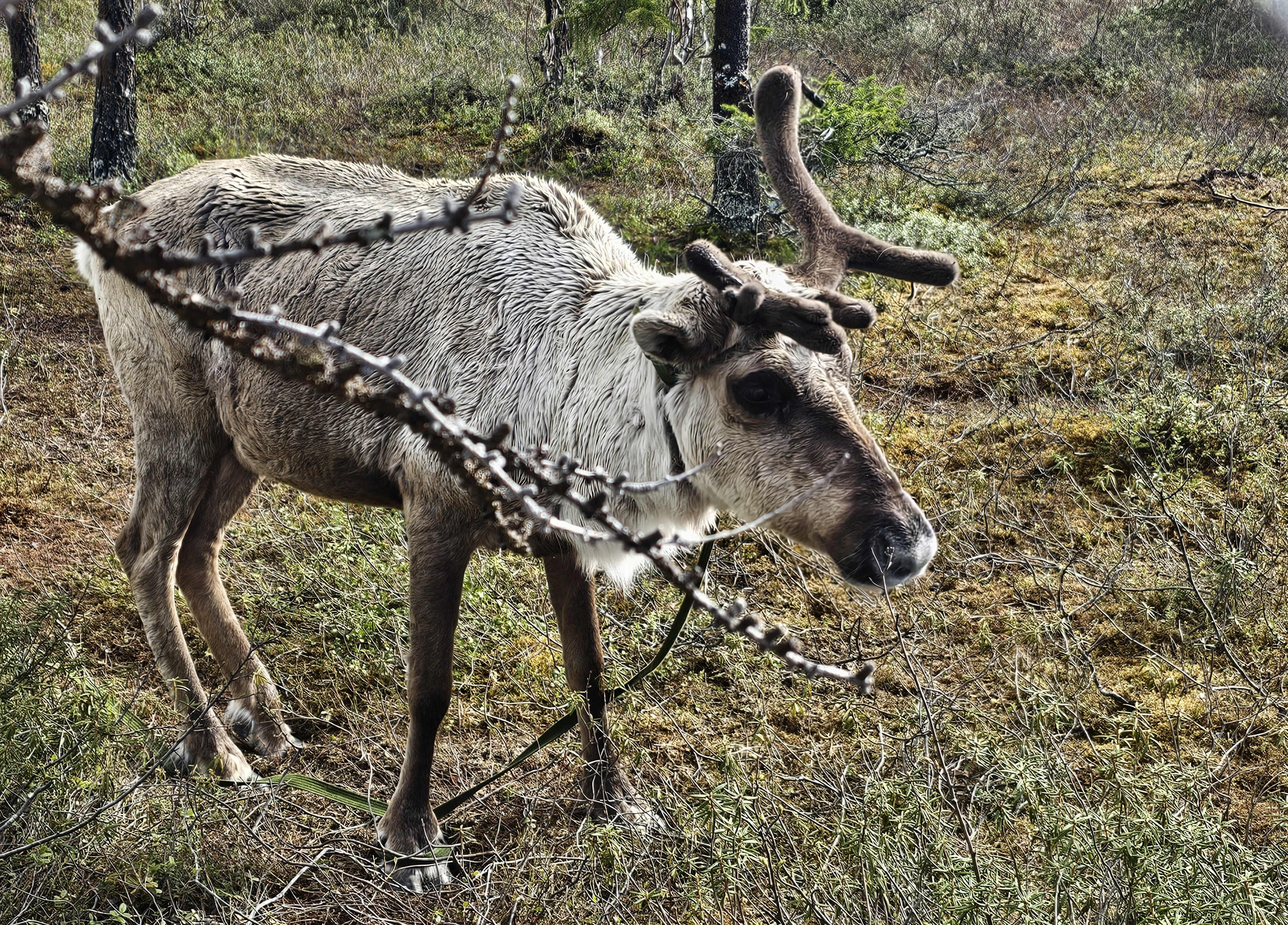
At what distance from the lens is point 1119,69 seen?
1330 cm

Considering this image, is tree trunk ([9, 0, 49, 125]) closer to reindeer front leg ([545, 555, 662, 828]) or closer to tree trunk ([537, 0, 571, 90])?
tree trunk ([537, 0, 571, 90])

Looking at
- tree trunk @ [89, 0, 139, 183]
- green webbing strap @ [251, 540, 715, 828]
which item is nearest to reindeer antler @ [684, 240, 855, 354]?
green webbing strap @ [251, 540, 715, 828]

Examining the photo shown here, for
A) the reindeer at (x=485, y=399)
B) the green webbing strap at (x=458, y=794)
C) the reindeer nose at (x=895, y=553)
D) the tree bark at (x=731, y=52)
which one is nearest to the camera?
the reindeer nose at (x=895, y=553)

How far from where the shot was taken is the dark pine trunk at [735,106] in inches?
342

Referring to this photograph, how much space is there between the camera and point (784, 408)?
321 cm

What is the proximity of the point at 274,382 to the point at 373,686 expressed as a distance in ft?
4.80

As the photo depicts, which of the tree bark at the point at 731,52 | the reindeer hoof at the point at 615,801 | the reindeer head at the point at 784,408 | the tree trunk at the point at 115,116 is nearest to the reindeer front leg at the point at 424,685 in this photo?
the reindeer hoof at the point at 615,801

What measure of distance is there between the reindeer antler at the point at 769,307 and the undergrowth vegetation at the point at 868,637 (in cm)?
94

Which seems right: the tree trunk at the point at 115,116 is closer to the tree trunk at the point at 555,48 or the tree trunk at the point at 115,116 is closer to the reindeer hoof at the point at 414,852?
the tree trunk at the point at 555,48

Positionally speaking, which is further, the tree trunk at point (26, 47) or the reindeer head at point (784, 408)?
the tree trunk at point (26, 47)

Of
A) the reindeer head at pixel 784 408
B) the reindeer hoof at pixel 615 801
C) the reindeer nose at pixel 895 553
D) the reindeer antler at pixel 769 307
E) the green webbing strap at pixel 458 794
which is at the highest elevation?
the reindeer antler at pixel 769 307

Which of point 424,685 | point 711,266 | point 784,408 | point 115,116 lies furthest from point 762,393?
point 115,116

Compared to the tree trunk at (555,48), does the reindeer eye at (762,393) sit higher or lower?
lower

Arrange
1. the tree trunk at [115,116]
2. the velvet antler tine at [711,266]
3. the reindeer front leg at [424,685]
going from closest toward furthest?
the velvet antler tine at [711,266] → the reindeer front leg at [424,685] → the tree trunk at [115,116]
